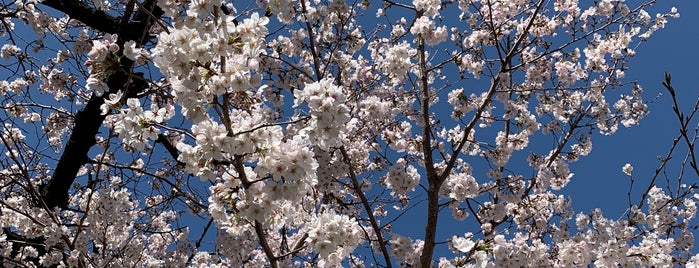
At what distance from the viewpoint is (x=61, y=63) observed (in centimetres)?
671

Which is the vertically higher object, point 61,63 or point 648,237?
point 61,63

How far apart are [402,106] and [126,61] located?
10.6 ft

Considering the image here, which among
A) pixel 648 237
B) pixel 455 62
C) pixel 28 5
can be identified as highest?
pixel 455 62

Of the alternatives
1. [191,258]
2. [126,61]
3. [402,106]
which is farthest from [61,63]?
[402,106]

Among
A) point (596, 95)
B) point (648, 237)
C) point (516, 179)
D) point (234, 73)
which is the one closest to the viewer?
point (234, 73)

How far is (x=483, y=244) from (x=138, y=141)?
223 cm

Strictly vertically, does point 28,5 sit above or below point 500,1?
below

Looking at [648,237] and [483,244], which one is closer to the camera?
[483,244]

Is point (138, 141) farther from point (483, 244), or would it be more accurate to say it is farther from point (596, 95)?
point (596, 95)

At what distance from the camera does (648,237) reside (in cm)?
529

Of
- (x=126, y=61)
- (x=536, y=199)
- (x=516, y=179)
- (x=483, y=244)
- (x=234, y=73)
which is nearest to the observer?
(x=234, y=73)

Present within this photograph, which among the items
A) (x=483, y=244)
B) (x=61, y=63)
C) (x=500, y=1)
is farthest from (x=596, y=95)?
(x=61, y=63)

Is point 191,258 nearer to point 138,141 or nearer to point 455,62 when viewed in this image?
point 455,62

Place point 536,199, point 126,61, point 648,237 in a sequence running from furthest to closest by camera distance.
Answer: point 126,61 → point 536,199 → point 648,237
